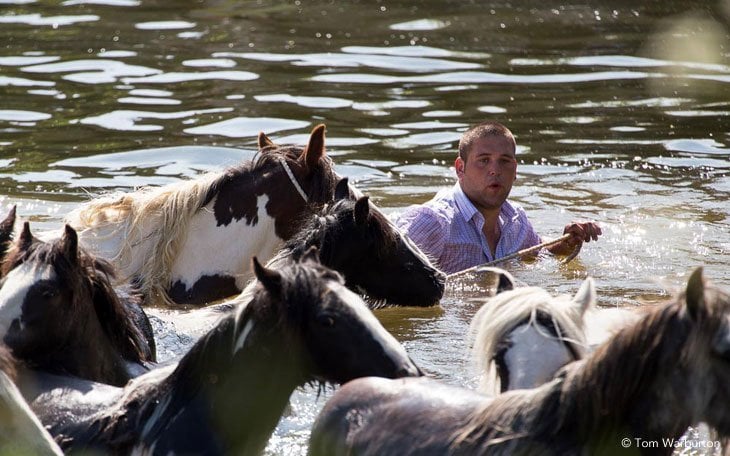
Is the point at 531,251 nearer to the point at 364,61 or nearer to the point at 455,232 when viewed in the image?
the point at 455,232

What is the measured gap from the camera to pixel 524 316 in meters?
4.32

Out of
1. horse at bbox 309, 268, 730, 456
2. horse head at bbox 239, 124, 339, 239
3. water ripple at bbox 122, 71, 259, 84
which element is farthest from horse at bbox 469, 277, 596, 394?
water ripple at bbox 122, 71, 259, 84

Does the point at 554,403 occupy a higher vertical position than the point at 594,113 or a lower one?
higher

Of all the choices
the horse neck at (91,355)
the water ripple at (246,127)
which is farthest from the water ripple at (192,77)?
the horse neck at (91,355)

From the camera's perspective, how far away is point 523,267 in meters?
8.82

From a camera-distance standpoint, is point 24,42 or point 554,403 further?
point 24,42

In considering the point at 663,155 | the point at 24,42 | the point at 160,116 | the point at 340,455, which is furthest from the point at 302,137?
the point at 340,455

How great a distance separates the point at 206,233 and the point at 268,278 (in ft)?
8.69

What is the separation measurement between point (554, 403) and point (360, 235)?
2.66 metres

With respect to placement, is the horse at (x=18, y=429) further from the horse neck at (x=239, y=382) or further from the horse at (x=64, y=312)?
the horse at (x=64, y=312)

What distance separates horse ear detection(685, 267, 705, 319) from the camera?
316 cm

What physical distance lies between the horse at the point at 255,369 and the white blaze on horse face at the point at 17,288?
0.54 m

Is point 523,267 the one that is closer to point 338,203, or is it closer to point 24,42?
point 338,203

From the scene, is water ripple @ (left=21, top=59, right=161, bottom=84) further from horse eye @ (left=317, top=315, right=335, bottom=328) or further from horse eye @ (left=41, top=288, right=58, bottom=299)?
horse eye @ (left=317, top=315, right=335, bottom=328)
